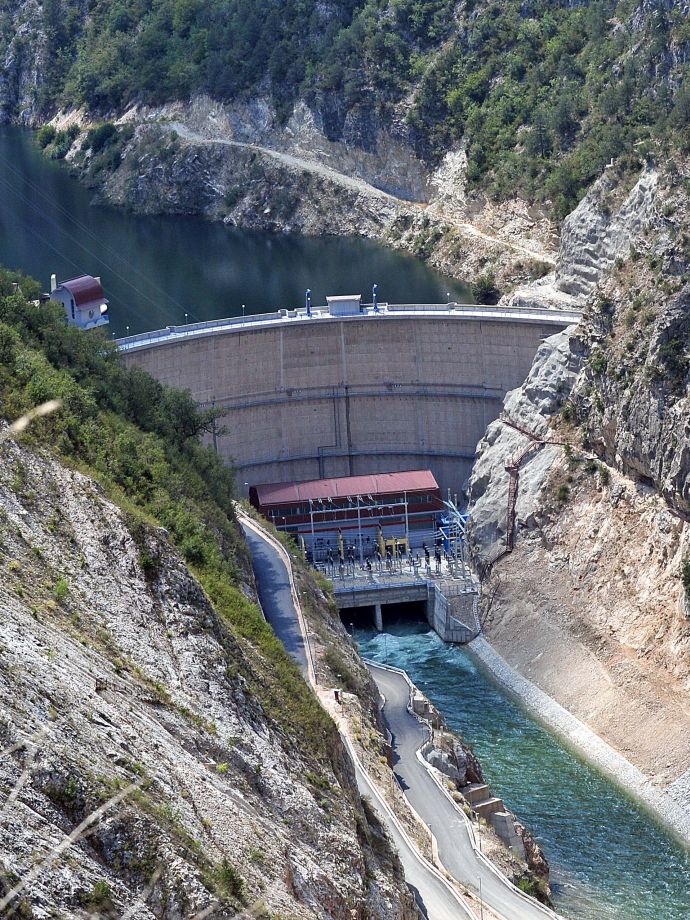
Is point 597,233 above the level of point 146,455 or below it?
above

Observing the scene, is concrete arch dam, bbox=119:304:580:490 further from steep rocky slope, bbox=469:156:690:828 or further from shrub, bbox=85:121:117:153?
shrub, bbox=85:121:117:153

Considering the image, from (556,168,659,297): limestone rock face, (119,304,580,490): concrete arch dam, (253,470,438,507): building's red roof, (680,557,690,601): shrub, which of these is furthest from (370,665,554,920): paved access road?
(556,168,659,297): limestone rock face

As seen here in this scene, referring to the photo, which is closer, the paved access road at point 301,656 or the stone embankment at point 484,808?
the paved access road at point 301,656

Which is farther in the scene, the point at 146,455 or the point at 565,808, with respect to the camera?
the point at 565,808

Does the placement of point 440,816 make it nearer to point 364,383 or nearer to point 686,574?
point 686,574

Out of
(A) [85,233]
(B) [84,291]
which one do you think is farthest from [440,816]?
(A) [85,233]

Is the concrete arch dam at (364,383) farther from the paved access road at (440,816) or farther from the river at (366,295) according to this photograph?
the paved access road at (440,816)

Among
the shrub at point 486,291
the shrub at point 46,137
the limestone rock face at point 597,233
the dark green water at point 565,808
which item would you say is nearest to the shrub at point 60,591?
the dark green water at point 565,808
